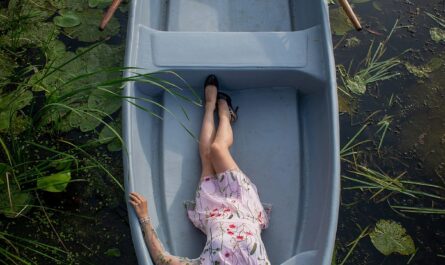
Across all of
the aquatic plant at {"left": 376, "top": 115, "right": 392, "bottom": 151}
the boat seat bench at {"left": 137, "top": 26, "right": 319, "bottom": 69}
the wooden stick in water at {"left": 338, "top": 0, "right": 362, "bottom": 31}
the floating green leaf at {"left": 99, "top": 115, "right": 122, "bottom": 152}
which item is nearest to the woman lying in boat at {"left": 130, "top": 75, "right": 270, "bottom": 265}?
the boat seat bench at {"left": 137, "top": 26, "right": 319, "bottom": 69}

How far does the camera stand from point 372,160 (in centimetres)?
287

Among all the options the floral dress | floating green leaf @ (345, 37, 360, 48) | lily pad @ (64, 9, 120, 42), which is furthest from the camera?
floating green leaf @ (345, 37, 360, 48)

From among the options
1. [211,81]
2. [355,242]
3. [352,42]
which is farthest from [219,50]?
[355,242]

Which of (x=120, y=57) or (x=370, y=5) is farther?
(x=370, y=5)

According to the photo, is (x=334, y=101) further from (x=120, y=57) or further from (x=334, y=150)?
(x=120, y=57)

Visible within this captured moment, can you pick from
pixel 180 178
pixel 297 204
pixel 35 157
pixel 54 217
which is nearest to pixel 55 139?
pixel 35 157

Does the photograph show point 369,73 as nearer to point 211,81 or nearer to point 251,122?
point 251,122

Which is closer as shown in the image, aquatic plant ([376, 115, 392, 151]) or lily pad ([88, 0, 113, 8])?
aquatic plant ([376, 115, 392, 151])

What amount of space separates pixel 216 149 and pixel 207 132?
157 millimetres

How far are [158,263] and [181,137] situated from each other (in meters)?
0.72

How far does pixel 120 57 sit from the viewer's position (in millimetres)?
3084

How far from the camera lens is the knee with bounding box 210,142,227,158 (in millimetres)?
2368

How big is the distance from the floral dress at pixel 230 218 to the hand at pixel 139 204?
0.83 ft

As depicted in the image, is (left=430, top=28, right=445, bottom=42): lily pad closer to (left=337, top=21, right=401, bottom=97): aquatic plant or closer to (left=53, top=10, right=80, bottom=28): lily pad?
(left=337, top=21, right=401, bottom=97): aquatic plant
